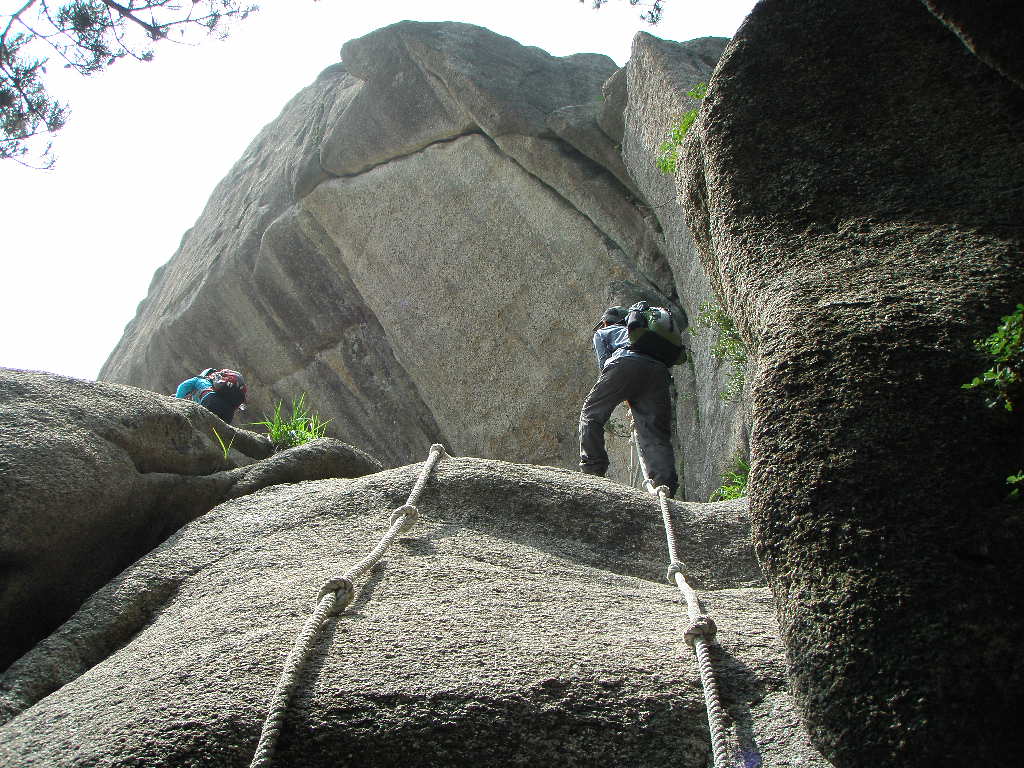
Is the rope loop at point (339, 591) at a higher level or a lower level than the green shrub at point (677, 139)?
lower

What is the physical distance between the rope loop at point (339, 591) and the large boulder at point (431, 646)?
82 mm

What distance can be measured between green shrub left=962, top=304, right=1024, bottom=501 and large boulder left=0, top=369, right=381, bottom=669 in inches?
138

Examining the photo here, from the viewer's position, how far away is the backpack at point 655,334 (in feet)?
24.2

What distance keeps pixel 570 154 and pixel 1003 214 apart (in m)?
8.83

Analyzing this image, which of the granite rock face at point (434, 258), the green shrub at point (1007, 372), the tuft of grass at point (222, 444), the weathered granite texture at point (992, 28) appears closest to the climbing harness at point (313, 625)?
the tuft of grass at point (222, 444)

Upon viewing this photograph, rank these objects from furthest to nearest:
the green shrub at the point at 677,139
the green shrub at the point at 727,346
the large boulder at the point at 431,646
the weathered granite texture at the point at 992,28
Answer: the green shrub at the point at 727,346 → the green shrub at the point at 677,139 → the weathered granite texture at the point at 992,28 → the large boulder at the point at 431,646

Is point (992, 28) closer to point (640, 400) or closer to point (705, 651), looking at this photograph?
point (705, 651)

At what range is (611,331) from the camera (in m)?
8.03

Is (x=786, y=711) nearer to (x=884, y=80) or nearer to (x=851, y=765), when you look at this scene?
(x=851, y=765)

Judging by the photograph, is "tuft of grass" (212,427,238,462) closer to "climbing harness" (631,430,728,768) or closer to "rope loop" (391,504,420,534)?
"rope loop" (391,504,420,534)

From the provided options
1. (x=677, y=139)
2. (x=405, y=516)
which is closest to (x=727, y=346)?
(x=677, y=139)

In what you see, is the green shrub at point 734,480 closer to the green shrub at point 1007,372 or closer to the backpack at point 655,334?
the backpack at point 655,334

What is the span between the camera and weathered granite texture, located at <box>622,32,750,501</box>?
8117 mm

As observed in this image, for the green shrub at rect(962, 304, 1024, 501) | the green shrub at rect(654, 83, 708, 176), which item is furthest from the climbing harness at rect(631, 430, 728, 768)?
the green shrub at rect(654, 83, 708, 176)
